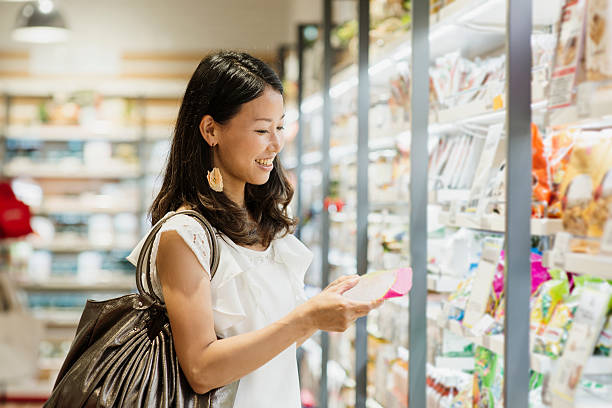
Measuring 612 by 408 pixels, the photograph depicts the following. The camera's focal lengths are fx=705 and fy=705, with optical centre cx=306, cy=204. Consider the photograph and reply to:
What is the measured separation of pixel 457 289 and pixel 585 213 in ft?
3.07

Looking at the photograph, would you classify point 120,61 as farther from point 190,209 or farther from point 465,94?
point 190,209

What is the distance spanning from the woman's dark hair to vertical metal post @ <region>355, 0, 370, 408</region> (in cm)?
129

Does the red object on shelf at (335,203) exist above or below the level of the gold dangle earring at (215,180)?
below

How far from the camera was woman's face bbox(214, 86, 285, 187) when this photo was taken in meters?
1.66

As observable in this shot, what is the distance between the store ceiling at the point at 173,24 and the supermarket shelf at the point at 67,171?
4.56ft

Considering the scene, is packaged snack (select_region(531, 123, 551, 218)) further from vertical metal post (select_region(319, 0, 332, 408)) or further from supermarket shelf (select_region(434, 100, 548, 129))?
vertical metal post (select_region(319, 0, 332, 408))

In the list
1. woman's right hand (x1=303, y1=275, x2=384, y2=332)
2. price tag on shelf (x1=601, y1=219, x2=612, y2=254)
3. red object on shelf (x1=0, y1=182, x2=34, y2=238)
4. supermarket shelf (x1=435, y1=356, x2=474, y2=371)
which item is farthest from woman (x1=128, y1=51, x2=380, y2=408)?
red object on shelf (x1=0, y1=182, x2=34, y2=238)

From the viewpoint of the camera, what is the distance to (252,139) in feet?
5.46

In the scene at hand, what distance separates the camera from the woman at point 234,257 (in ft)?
4.85

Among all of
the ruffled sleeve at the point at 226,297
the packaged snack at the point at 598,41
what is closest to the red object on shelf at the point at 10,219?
the ruffled sleeve at the point at 226,297

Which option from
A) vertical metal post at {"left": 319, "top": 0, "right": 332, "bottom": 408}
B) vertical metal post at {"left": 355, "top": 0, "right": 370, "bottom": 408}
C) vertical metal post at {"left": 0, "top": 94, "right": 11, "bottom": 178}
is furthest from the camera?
vertical metal post at {"left": 0, "top": 94, "right": 11, "bottom": 178}

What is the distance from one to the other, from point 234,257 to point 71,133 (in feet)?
20.3

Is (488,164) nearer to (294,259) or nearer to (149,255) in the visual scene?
(294,259)

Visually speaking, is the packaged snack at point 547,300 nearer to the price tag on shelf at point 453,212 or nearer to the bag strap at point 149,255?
the price tag on shelf at point 453,212
